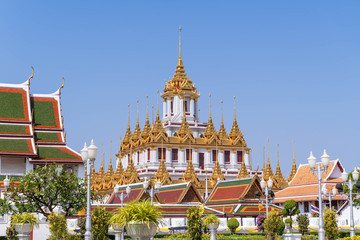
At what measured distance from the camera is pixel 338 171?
63.0 metres

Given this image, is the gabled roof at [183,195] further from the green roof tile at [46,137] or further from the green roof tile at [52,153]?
the green roof tile at [46,137]

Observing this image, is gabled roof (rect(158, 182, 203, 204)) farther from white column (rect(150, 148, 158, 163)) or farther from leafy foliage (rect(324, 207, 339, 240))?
white column (rect(150, 148, 158, 163))

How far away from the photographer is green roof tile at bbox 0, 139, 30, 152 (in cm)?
4197

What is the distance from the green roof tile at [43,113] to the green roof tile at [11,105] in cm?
117

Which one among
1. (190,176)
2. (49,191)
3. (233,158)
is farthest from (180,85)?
(49,191)

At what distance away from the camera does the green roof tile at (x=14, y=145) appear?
42.0m

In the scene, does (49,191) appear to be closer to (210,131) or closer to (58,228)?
(58,228)

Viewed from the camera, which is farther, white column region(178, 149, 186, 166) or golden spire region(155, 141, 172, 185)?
white column region(178, 149, 186, 166)

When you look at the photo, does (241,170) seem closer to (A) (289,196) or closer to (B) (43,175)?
(A) (289,196)

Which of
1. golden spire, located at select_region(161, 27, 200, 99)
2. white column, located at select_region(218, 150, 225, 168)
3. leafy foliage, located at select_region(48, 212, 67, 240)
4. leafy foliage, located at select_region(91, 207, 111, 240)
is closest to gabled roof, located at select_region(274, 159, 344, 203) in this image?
white column, located at select_region(218, 150, 225, 168)

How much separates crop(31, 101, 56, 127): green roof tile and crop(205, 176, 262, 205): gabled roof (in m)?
13.6

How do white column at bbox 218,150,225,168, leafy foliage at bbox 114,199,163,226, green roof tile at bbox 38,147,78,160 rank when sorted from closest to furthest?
leafy foliage at bbox 114,199,163,226, green roof tile at bbox 38,147,78,160, white column at bbox 218,150,225,168

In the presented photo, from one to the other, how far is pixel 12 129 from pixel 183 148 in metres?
38.4

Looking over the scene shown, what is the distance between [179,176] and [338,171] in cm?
2208
